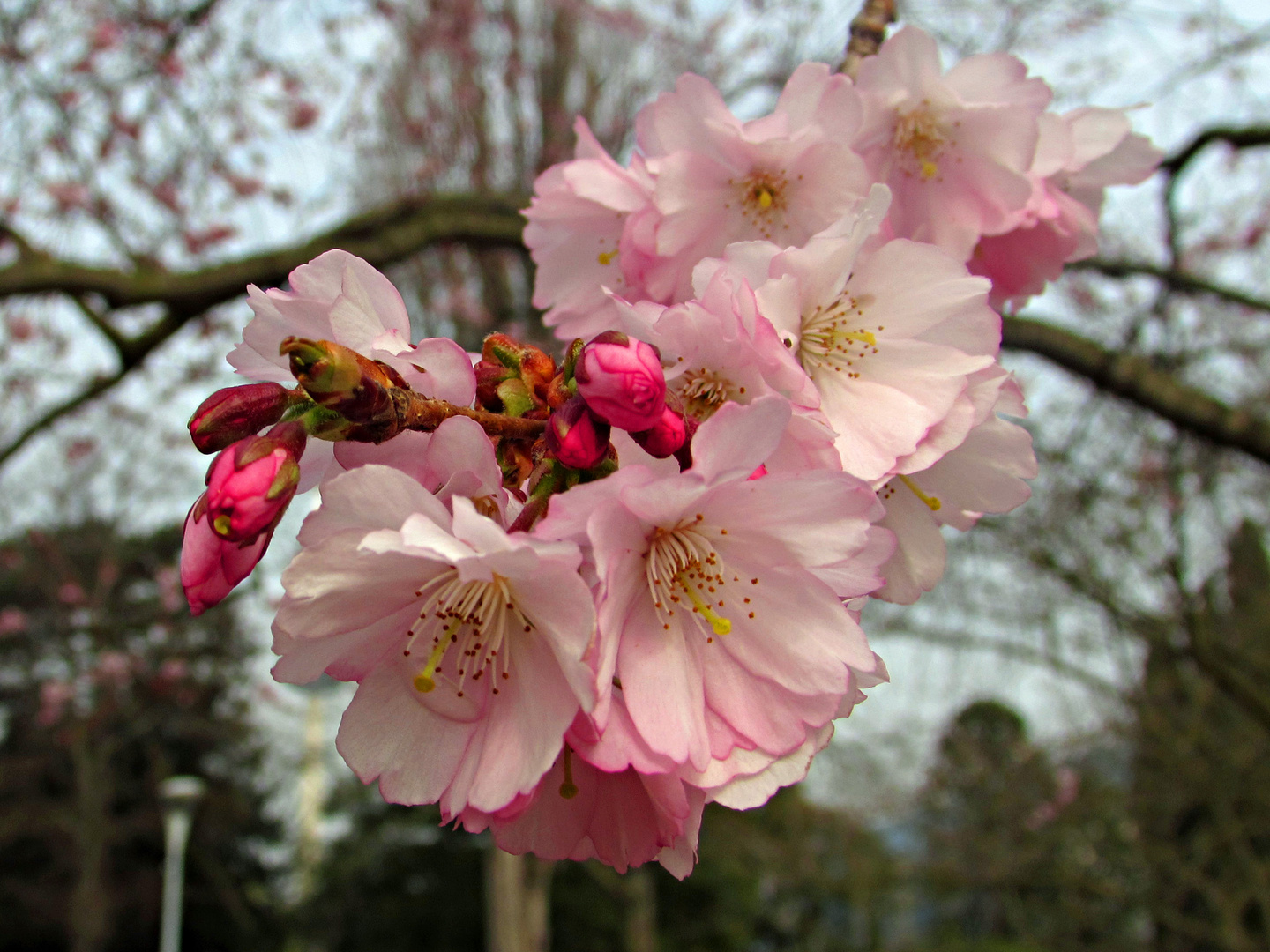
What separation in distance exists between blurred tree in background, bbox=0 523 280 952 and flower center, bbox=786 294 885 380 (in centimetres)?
1074

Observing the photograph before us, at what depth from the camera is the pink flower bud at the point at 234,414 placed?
0.67 m

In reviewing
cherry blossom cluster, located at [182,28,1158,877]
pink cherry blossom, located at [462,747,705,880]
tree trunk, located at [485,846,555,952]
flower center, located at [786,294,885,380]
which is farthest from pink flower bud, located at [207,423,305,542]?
tree trunk, located at [485,846,555,952]

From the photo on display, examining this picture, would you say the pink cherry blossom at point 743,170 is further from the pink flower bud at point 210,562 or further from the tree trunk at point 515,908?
the tree trunk at point 515,908

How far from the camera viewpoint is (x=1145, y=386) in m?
2.75

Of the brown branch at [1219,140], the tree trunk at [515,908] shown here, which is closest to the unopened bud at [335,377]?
the brown branch at [1219,140]

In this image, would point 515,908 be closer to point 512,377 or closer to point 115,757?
point 512,377

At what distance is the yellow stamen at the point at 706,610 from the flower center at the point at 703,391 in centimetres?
14

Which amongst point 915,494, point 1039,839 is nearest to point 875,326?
point 915,494

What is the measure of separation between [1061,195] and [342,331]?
0.95 m

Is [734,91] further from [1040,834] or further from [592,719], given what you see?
[1040,834]

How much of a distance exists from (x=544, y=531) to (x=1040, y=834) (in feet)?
34.9

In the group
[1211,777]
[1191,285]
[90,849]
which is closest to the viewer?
[1191,285]

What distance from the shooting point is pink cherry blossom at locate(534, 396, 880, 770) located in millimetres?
674

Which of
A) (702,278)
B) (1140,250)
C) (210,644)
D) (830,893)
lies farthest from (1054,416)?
(830,893)
